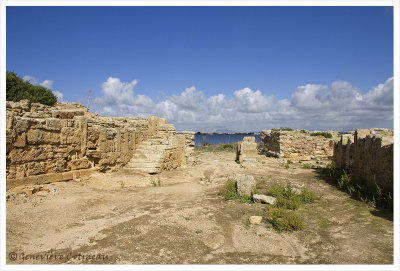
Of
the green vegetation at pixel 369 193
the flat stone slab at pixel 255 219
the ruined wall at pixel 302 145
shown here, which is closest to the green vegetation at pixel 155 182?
the flat stone slab at pixel 255 219

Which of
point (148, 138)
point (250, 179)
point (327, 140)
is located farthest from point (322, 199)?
point (327, 140)

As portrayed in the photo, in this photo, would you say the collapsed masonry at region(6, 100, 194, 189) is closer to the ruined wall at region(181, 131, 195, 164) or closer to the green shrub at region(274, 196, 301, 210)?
the ruined wall at region(181, 131, 195, 164)

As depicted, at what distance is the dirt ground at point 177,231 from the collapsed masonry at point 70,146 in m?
0.62

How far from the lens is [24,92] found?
59.0 ft

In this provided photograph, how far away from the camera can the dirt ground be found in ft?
12.3

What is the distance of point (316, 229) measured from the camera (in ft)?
16.1

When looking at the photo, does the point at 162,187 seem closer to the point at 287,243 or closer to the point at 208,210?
the point at 208,210

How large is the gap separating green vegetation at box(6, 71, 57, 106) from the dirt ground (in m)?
13.6

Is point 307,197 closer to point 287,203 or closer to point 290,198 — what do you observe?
point 290,198

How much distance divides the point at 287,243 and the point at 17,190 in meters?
6.04

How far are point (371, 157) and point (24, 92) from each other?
20.2 metres

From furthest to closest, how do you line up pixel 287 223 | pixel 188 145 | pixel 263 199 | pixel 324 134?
pixel 324 134 → pixel 188 145 → pixel 263 199 → pixel 287 223

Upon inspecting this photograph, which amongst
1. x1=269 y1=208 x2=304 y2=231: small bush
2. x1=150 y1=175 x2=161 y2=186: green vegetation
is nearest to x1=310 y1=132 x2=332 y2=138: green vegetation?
x1=150 y1=175 x2=161 y2=186: green vegetation

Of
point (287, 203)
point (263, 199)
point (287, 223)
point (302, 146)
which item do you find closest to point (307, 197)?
point (287, 203)
